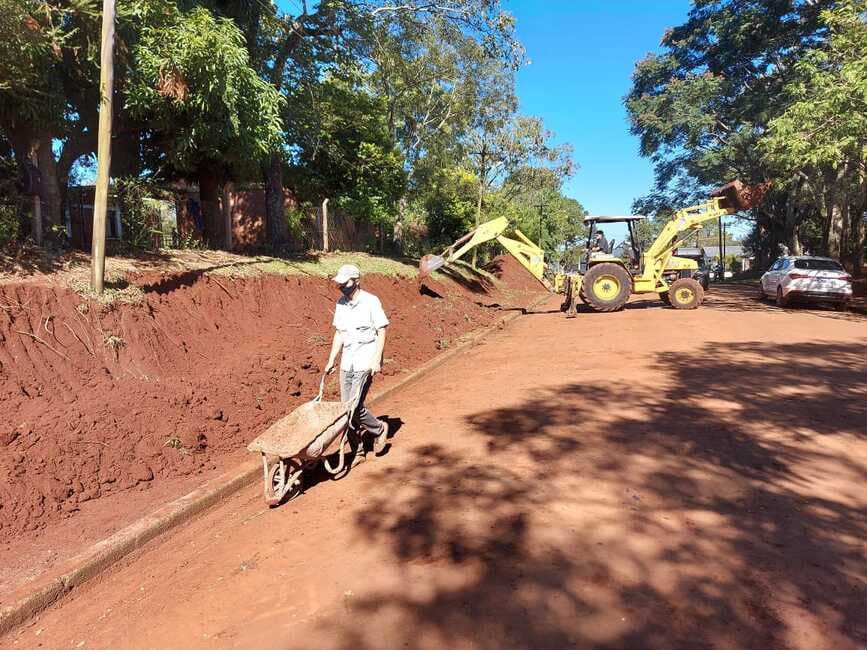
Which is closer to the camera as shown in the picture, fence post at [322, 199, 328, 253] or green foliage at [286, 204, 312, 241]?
green foliage at [286, 204, 312, 241]

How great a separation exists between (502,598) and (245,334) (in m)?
6.14

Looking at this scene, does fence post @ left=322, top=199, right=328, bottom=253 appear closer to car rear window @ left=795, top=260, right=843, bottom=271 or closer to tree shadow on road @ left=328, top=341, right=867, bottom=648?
tree shadow on road @ left=328, top=341, right=867, bottom=648

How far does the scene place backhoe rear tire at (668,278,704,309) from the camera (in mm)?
16531

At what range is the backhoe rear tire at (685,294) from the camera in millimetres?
16531

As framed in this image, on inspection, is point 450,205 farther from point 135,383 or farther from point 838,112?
point 135,383

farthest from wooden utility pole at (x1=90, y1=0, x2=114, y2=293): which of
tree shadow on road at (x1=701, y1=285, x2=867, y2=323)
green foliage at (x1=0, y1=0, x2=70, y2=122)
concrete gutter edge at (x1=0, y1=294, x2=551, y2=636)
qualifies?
tree shadow on road at (x1=701, y1=285, x2=867, y2=323)

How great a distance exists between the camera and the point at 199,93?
8.17 m

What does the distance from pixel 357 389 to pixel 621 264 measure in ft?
40.8

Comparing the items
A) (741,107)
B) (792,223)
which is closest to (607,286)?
(741,107)

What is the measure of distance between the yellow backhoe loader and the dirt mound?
918 centimetres

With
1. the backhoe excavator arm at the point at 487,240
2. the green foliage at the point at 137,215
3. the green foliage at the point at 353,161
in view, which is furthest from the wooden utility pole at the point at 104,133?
the backhoe excavator arm at the point at 487,240

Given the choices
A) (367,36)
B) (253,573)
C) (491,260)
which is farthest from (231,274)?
(491,260)

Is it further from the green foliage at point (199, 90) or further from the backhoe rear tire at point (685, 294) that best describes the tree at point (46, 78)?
the backhoe rear tire at point (685, 294)

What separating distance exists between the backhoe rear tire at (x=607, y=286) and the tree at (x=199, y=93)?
31.6 feet
